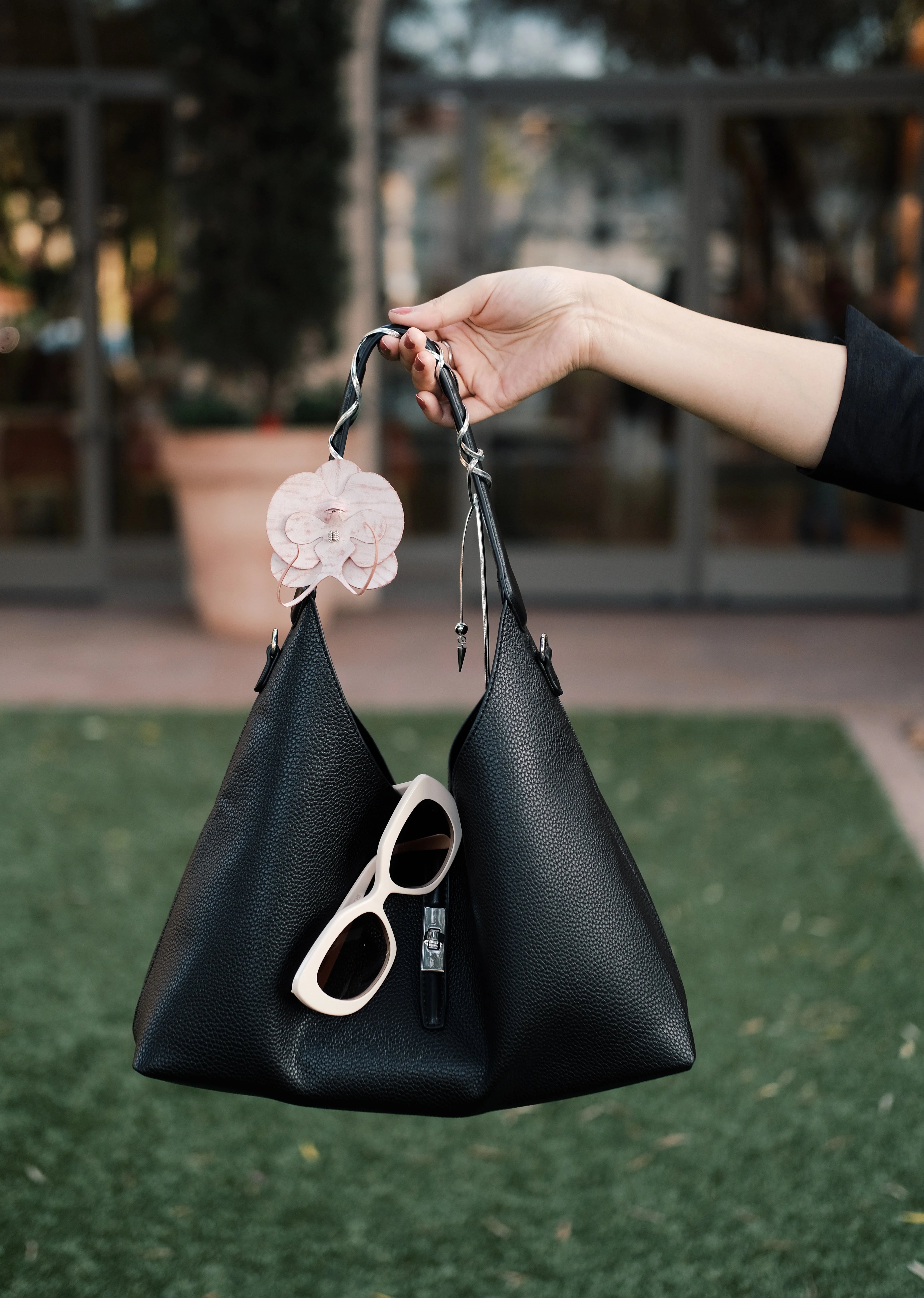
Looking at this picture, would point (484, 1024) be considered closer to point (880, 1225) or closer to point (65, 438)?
point (880, 1225)

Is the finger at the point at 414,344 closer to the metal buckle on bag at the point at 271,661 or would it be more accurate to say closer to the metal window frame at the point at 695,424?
the metal buckle on bag at the point at 271,661

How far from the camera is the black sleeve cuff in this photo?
4.16ft

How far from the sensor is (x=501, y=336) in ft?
4.41

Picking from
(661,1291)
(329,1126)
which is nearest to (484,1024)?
(661,1291)

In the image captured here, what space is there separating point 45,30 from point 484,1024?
802 cm

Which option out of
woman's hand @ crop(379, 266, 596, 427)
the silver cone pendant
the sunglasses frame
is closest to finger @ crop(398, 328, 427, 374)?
woman's hand @ crop(379, 266, 596, 427)

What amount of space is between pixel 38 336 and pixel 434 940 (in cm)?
770

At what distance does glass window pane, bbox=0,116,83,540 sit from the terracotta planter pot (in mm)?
1473

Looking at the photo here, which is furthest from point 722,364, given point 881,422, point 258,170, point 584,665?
point 258,170

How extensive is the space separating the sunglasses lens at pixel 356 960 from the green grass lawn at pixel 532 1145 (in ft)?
3.47

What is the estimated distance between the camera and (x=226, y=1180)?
227 cm

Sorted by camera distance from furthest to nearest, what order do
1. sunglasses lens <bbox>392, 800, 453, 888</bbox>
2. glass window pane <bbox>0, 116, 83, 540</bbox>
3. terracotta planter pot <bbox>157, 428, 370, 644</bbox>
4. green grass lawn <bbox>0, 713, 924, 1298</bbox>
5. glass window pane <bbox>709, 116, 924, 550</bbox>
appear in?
1. glass window pane <bbox>0, 116, 83, 540</bbox>
2. glass window pane <bbox>709, 116, 924, 550</bbox>
3. terracotta planter pot <bbox>157, 428, 370, 644</bbox>
4. green grass lawn <bbox>0, 713, 924, 1298</bbox>
5. sunglasses lens <bbox>392, 800, 453, 888</bbox>

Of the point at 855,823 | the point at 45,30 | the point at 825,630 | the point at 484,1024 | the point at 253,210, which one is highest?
the point at 45,30

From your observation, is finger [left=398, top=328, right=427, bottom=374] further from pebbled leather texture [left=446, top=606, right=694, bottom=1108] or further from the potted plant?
the potted plant
